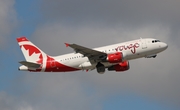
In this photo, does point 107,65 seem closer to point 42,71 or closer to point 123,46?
point 123,46

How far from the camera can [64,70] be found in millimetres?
78500

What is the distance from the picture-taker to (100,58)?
76750mm

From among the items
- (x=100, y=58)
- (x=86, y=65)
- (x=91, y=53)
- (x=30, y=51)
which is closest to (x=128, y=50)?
(x=100, y=58)

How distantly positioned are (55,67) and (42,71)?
A: 7.16 feet

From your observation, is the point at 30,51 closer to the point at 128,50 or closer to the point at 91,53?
the point at 91,53

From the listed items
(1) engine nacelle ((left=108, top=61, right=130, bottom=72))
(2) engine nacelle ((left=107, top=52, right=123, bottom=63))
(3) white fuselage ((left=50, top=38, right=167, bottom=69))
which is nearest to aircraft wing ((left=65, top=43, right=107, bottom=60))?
(3) white fuselage ((left=50, top=38, right=167, bottom=69))

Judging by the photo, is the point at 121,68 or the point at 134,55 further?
the point at 121,68

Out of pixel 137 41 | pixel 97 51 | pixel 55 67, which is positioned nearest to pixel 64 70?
pixel 55 67

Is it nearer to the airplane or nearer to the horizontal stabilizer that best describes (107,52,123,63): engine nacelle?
the airplane

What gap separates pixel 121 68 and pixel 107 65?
252cm

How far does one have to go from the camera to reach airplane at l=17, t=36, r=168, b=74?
75375 millimetres

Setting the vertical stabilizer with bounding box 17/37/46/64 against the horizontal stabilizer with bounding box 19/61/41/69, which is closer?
the horizontal stabilizer with bounding box 19/61/41/69

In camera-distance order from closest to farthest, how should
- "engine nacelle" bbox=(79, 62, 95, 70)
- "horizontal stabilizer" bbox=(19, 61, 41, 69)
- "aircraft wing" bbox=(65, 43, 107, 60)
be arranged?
1. "aircraft wing" bbox=(65, 43, 107, 60)
2. "horizontal stabilizer" bbox=(19, 61, 41, 69)
3. "engine nacelle" bbox=(79, 62, 95, 70)

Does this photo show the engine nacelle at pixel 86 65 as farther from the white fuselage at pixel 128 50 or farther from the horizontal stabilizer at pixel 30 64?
the horizontal stabilizer at pixel 30 64
